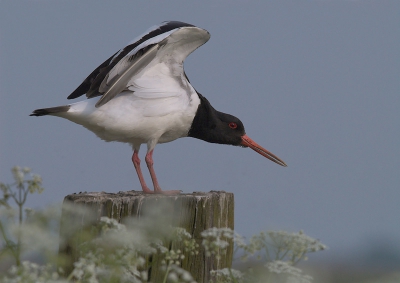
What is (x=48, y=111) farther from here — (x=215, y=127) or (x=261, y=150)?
(x=261, y=150)

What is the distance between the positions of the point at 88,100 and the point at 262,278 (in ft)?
14.3

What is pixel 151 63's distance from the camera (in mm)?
7246

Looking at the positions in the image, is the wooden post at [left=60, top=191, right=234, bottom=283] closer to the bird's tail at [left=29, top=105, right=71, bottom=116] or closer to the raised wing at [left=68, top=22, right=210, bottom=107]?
the bird's tail at [left=29, top=105, right=71, bottom=116]

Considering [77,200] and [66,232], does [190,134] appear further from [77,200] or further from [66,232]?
[66,232]

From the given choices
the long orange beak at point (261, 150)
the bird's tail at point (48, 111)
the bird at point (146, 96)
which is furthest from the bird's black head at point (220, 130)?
the bird's tail at point (48, 111)

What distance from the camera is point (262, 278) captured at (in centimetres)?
333

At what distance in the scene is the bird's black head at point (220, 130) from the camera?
809 centimetres

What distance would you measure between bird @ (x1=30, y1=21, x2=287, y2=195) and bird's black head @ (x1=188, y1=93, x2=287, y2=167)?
0.77 ft

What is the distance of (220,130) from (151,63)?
1903 millimetres

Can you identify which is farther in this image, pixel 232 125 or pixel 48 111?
pixel 232 125

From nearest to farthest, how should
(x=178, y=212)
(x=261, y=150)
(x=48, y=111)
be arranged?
(x=178, y=212), (x=48, y=111), (x=261, y=150)

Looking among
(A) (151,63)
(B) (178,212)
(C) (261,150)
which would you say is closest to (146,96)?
(A) (151,63)

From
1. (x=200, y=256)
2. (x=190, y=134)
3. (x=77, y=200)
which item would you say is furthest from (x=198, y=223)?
(x=190, y=134)

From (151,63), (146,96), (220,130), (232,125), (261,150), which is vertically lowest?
(261,150)
